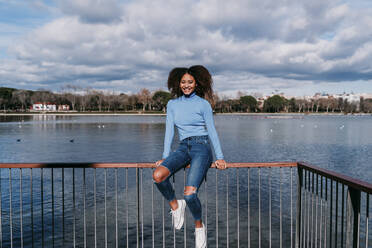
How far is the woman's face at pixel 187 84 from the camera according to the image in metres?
4.19

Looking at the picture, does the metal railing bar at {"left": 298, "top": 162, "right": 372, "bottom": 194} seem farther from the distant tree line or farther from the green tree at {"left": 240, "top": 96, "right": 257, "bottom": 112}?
the green tree at {"left": 240, "top": 96, "right": 257, "bottom": 112}

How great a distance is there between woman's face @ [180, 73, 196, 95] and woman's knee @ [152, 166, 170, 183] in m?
1.02

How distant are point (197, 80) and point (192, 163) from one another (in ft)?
3.49

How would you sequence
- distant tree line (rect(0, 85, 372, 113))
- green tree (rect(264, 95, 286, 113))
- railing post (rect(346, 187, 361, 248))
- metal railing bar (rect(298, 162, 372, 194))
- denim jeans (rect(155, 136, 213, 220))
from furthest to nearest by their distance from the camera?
green tree (rect(264, 95, 286, 113)) < distant tree line (rect(0, 85, 372, 113)) < denim jeans (rect(155, 136, 213, 220)) < railing post (rect(346, 187, 361, 248)) < metal railing bar (rect(298, 162, 372, 194))

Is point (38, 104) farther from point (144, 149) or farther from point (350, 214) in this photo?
point (350, 214)

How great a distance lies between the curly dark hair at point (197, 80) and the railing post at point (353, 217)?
191cm

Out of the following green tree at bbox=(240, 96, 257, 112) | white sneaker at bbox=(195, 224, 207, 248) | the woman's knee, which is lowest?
white sneaker at bbox=(195, 224, 207, 248)

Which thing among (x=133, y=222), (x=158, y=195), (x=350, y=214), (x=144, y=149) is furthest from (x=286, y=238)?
(x=144, y=149)

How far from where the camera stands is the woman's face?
13.7ft

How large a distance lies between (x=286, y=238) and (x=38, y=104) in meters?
167

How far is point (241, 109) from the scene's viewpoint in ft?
567

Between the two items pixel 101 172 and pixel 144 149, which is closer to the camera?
pixel 101 172

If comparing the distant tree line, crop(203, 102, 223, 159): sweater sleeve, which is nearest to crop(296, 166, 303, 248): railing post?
crop(203, 102, 223, 159): sweater sleeve

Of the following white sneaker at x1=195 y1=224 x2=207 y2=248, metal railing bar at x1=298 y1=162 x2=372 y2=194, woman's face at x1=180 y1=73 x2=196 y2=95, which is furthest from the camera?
woman's face at x1=180 y1=73 x2=196 y2=95
